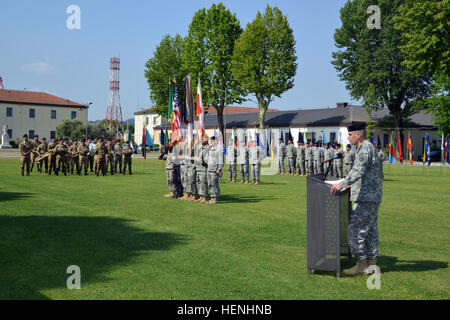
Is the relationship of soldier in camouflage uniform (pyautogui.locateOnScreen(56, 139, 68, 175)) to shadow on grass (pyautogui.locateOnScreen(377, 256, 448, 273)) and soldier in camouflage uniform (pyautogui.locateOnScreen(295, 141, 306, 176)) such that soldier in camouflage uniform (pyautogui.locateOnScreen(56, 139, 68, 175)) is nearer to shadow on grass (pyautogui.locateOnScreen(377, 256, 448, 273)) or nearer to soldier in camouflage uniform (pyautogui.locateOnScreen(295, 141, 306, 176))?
soldier in camouflage uniform (pyautogui.locateOnScreen(295, 141, 306, 176))

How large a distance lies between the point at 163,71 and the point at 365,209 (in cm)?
5859

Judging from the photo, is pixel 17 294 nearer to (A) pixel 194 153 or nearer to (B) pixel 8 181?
(A) pixel 194 153

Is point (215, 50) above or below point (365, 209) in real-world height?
above

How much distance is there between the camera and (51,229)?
9.23m

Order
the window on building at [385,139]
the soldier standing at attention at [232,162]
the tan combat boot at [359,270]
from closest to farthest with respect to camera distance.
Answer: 1. the tan combat boot at [359,270]
2. the soldier standing at attention at [232,162]
3. the window on building at [385,139]

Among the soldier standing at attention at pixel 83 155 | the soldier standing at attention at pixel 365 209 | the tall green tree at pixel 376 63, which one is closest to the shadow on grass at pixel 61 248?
the soldier standing at attention at pixel 365 209

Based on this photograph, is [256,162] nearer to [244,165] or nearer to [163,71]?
[244,165]

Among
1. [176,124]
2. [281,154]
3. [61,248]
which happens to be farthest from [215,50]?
[61,248]

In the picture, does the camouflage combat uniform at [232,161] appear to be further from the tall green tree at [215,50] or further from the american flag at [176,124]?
the tall green tree at [215,50]

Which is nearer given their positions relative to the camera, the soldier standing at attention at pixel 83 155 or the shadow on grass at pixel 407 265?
the shadow on grass at pixel 407 265

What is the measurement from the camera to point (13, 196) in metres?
14.6

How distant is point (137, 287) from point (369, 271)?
319 centimetres

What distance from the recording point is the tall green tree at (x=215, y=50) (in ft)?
168

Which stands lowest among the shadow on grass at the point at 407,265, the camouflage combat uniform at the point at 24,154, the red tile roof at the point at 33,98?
the shadow on grass at the point at 407,265
